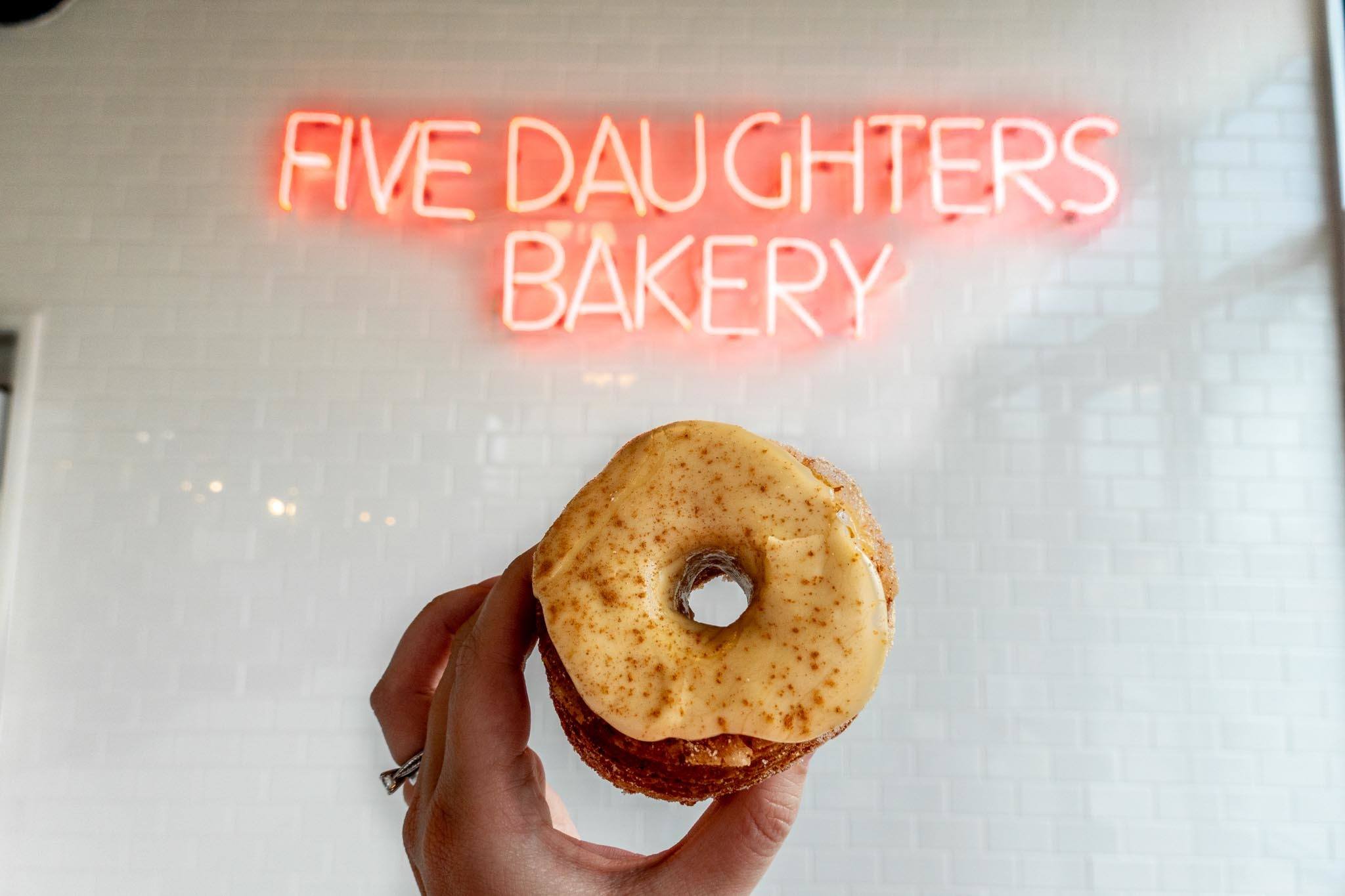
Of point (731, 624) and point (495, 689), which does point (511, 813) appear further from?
point (731, 624)

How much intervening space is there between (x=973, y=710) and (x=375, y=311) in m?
2.27

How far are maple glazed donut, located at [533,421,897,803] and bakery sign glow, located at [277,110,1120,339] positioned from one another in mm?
2105

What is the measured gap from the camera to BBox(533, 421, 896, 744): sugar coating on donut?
74 cm

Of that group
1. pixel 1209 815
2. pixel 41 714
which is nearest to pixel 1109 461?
pixel 1209 815

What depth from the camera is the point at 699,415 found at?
2859 mm

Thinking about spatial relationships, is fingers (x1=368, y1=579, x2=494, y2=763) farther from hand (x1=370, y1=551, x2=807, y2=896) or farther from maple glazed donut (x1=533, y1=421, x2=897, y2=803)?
maple glazed donut (x1=533, y1=421, x2=897, y2=803)

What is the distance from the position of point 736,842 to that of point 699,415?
6.58ft

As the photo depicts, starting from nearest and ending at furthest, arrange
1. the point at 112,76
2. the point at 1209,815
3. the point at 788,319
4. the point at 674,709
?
1. the point at 674,709
2. the point at 1209,815
3. the point at 788,319
4. the point at 112,76

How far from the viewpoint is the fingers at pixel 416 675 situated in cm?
115

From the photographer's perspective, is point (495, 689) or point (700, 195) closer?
point (495, 689)

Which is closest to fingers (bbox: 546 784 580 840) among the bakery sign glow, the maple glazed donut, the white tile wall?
the maple glazed donut

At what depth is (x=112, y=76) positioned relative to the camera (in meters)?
3.10

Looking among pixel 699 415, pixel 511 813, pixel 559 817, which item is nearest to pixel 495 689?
pixel 511 813

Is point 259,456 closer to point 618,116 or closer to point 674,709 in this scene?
point 618,116
